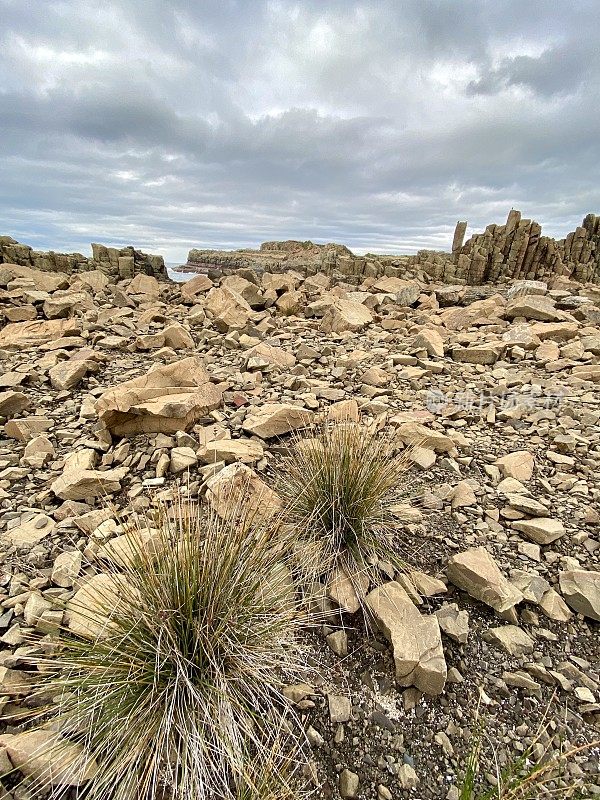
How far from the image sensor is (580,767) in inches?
69.9

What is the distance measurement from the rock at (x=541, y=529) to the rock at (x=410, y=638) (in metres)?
0.94

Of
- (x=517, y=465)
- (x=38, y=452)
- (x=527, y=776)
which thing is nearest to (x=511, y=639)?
(x=527, y=776)

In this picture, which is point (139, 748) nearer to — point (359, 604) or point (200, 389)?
point (359, 604)

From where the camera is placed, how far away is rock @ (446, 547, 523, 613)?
2346 millimetres

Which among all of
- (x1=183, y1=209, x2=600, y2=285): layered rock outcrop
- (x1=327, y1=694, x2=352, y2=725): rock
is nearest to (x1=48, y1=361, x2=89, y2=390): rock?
(x1=327, y1=694, x2=352, y2=725): rock

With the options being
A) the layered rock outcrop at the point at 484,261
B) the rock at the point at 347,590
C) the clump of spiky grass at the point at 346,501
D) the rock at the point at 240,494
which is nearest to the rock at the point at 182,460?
the rock at the point at 240,494

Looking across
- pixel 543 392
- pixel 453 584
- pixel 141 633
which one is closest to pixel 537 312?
pixel 543 392

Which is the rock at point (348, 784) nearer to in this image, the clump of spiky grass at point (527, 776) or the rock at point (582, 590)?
the clump of spiky grass at point (527, 776)

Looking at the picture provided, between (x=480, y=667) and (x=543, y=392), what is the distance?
3423 mm

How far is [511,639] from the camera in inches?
88.0

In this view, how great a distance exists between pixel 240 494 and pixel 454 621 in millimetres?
1330

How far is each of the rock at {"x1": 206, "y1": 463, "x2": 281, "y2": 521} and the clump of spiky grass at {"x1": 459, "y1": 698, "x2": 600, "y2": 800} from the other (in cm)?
138

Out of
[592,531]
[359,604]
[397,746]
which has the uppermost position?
[592,531]

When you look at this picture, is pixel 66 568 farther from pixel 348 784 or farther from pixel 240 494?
pixel 348 784
